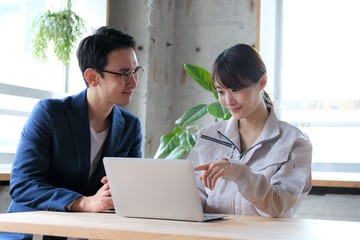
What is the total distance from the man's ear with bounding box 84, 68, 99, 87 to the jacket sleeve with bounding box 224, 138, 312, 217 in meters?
0.82

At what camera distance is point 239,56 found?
2105 mm

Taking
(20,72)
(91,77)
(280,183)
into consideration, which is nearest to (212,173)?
(280,183)

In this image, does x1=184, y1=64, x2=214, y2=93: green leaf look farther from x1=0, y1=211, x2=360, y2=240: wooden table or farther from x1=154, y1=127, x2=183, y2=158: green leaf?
x1=0, y1=211, x2=360, y2=240: wooden table

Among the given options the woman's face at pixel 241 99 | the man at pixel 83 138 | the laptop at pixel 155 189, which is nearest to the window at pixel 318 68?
the man at pixel 83 138

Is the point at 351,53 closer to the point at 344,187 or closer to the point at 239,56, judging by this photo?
the point at 344,187

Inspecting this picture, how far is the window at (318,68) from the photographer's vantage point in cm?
379

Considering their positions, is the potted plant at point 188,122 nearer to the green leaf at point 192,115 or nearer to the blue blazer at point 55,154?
the green leaf at point 192,115

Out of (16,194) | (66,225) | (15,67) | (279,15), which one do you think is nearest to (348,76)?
(279,15)

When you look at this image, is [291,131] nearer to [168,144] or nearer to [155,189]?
[155,189]

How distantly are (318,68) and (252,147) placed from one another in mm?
1950

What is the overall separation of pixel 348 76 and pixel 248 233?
2600 mm

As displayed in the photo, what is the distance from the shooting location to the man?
Answer: 2100 millimetres

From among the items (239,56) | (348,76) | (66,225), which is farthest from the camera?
(348,76)

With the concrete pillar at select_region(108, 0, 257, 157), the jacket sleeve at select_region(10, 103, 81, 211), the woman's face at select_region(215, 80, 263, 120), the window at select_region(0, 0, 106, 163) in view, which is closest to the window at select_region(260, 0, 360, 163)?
the concrete pillar at select_region(108, 0, 257, 157)
